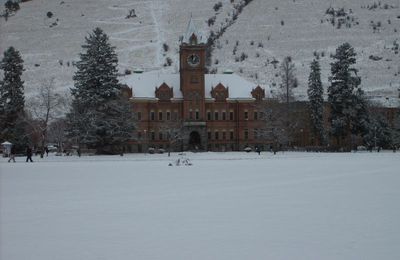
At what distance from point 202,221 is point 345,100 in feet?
217

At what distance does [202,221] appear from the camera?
14.9 metres

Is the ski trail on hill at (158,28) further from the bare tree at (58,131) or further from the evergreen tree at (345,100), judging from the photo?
the evergreen tree at (345,100)

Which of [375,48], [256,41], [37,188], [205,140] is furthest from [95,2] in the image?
[37,188]

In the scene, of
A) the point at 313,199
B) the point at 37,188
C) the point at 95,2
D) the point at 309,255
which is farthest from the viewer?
the point at 95,2

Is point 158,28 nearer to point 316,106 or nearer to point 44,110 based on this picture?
point 44,110

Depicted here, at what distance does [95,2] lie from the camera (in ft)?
652

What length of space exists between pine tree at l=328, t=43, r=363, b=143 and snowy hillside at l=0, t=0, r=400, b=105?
35.2 metres

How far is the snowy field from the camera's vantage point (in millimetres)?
11609

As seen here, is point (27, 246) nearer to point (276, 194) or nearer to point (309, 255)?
point (309, 255)

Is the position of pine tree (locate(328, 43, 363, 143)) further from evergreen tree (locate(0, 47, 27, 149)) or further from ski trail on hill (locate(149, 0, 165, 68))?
ski trail on hill (locate(149, 0, 165, 68))

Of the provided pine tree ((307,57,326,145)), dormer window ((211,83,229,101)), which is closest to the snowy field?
pine tree ((307,57,326,145))

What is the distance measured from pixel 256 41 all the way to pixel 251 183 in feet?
439

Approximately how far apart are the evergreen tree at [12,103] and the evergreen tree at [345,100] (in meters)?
37.8

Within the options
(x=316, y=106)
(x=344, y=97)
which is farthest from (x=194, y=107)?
(x=344, y=97)
